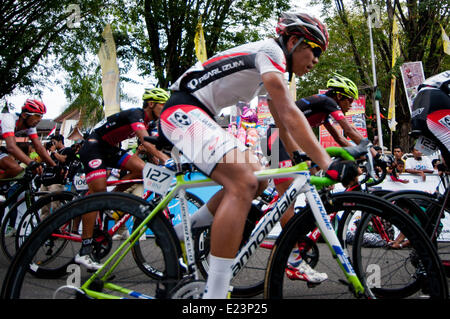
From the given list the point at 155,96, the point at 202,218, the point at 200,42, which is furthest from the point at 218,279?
the point at 200,42

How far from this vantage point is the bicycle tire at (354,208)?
1.80 m

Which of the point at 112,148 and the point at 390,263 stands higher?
the point at 112,148

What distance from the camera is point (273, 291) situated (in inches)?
73.0

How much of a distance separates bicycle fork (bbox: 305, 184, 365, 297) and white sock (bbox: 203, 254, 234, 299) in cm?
56

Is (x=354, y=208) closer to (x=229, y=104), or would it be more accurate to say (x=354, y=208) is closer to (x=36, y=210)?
(x=229, y=104)

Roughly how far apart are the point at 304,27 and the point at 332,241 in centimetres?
141

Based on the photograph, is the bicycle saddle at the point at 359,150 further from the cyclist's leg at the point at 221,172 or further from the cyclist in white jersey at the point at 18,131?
the cyclist in white jersey at the point at 18,131

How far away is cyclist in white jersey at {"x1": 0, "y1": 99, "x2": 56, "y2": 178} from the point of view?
14.7 ft

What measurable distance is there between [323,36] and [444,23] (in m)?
17.4

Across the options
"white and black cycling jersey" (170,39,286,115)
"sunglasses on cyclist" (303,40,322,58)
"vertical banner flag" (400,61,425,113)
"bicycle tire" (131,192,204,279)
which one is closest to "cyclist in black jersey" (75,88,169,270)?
"white and black cycling jersey" (170,39,286,115)

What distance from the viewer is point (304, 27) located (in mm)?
2279

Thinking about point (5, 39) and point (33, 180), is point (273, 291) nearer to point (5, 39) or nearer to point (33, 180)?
point (33, 180)

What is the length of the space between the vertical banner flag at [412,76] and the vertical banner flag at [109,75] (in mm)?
11507
